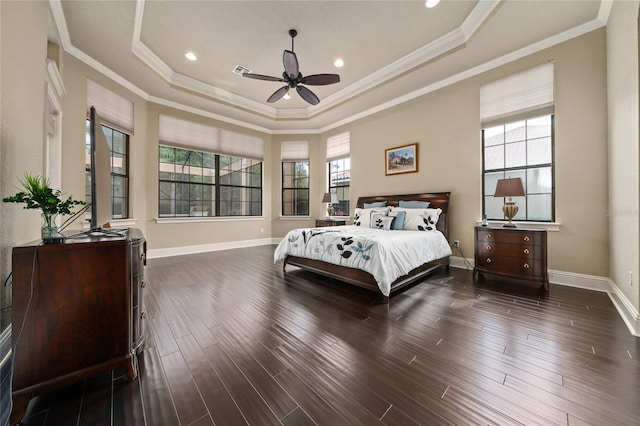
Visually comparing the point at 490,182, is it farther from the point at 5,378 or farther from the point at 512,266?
the point at 5,378

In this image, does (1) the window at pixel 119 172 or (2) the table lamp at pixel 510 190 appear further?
(1) the window at pixel 119 172

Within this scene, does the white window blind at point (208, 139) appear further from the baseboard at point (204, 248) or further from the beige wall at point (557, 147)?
the beige wall at point (557, 147)

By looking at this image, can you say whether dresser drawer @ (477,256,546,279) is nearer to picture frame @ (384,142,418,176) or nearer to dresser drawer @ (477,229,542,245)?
dresser drawer @ (477,229,542,245)

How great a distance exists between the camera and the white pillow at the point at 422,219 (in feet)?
12.7

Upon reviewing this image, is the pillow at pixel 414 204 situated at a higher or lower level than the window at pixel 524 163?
lower

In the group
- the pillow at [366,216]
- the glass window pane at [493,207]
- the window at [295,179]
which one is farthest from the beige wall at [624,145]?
the window at [295,179]

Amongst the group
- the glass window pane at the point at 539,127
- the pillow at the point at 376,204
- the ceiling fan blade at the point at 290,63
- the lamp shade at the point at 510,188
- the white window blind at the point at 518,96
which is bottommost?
the pillow at the point at 376,204

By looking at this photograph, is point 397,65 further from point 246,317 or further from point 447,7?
point 246,317

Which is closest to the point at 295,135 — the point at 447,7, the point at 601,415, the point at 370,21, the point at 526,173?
the point at 370,21

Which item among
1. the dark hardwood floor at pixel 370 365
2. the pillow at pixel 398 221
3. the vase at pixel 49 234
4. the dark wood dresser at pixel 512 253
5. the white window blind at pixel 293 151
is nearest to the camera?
the dark hardwood floor at pixel 370 365

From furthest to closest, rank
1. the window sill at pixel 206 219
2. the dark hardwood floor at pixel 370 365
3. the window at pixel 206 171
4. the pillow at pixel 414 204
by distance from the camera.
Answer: the window at pixel 206 171 < the window sill at pixel 206 219 < the pillow at pixel 414 204 < the dark hardwood floor at pixel 370 365

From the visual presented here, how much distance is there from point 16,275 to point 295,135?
6.13 m

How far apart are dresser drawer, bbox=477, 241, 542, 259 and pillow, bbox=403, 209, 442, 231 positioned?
0.73 meters

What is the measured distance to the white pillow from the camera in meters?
3.86
